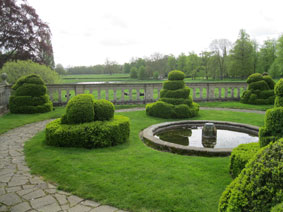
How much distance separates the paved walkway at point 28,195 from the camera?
11.5ft

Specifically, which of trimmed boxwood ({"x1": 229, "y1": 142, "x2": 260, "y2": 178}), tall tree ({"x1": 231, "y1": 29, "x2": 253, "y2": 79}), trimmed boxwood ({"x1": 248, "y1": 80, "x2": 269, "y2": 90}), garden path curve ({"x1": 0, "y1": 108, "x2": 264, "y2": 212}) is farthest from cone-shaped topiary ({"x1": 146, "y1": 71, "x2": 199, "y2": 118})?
tall tree ({"x1": 231, "y1": 29, "x2": 253, "y2": 79})

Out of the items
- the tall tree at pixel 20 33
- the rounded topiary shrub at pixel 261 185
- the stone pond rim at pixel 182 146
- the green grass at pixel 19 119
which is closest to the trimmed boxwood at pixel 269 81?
the stone pond rim at pixel 182 146

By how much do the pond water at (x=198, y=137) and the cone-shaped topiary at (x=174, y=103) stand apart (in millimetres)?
2142

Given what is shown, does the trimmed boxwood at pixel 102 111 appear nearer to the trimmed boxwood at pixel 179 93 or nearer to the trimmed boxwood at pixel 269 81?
the trimmed boxwood at pixel 179 93

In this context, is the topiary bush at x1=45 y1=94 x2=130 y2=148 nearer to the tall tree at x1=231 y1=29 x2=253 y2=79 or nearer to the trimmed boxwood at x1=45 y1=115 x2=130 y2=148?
the trimmed boxwood at x1=45 y1=115 x2=130 y2=148

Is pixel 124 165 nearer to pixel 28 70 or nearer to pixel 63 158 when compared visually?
pixel 63 158

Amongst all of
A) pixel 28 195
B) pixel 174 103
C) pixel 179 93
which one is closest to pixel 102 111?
pixel 28 195

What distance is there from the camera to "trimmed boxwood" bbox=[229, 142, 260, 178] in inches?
160

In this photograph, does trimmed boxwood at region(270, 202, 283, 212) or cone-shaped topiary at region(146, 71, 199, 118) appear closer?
trimmed boxwood at region(270, 202, 283, 212)

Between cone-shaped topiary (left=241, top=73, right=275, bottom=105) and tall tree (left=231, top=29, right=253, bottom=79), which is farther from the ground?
tall tree (left=231, top=29, right=253, bottom=79)

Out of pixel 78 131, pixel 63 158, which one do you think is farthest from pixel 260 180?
pixel 78 131

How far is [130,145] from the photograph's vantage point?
675 centimetres

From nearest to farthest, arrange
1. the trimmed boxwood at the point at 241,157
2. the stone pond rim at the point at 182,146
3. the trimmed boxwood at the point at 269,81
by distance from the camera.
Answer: the trimmed boxwood at the point at 241,157
the stone pond rim at the point at 182,146
the trimmed boxwood at the point at 269,81

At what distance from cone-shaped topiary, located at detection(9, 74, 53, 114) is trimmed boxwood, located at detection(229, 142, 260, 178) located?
11.1 metres
